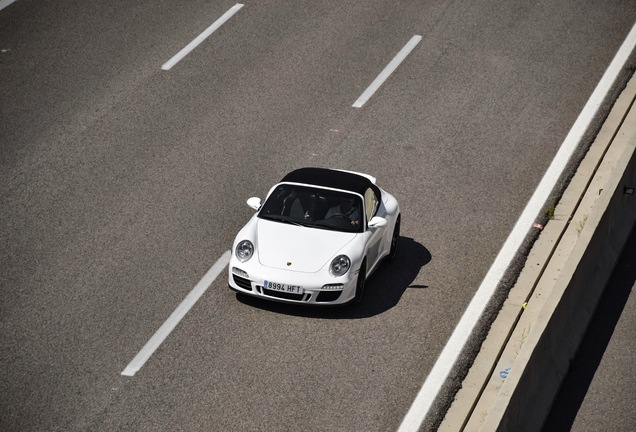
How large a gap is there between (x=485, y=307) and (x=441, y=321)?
2.14 feet

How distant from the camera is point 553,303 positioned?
11.0 meters

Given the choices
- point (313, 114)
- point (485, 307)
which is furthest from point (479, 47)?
point (485, 307)

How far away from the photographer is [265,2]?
68.1ft

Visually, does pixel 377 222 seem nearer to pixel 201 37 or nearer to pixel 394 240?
pixel 394 240

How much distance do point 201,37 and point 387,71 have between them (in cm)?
367

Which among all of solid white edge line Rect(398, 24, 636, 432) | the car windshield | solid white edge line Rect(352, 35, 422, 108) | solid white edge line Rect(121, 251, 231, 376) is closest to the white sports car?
the car windshield

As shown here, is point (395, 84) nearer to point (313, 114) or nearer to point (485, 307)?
point (313, 114)

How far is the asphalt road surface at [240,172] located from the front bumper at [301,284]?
0.27 m

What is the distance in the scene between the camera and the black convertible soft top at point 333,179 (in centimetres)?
1257

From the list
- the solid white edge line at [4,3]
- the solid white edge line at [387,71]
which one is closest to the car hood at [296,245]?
the solid white edge line at [387,71]

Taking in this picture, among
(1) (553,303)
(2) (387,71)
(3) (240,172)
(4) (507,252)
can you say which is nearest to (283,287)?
(1) (553,303)

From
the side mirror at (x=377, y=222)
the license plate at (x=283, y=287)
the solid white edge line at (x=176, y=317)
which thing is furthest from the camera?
the side mirror at (x=377, y=222)

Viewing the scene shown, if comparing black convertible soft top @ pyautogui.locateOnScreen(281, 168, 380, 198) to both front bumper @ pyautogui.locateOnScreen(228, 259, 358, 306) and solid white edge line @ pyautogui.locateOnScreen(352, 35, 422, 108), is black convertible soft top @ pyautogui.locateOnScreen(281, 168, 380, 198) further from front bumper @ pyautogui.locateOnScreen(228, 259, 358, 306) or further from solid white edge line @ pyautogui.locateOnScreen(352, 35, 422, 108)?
solid white edge line @ pyautogui.locateOnScreen(352, 35, 422, 108)

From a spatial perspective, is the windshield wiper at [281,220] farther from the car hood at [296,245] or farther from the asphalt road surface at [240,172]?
the asphalt road surface at [240,172]
